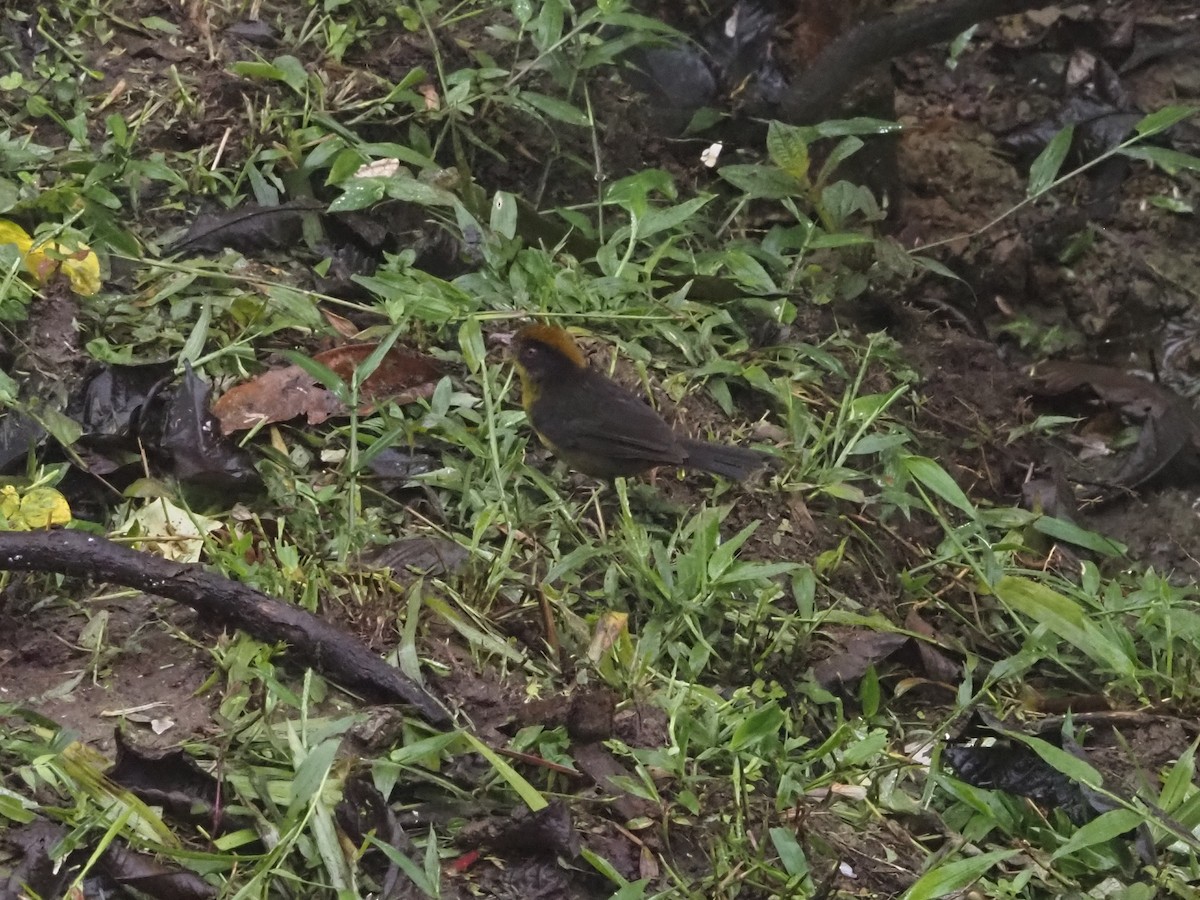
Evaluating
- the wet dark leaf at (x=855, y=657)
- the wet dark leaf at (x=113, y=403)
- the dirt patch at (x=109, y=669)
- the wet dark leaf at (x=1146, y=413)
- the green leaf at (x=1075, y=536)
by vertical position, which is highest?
the wet dark leaf at (x=113, y=403)

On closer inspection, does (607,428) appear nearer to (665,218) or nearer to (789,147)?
(665,218)

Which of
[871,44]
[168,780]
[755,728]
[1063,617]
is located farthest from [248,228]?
[1063,617]

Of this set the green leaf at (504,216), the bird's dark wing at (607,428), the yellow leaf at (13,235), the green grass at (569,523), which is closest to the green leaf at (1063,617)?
the green grass at (569,523)

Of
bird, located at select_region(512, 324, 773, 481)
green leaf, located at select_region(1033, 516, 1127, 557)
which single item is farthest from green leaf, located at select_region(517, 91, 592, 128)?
green leaf, located at select_region(1033, 516, 1127, 557)

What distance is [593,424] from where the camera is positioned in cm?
356

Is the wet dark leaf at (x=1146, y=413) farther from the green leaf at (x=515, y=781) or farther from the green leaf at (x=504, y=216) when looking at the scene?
the green leaf at (x=515, y=781)

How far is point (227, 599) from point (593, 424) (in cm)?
121

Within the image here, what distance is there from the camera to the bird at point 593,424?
3629mm

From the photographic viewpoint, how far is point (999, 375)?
4.81m

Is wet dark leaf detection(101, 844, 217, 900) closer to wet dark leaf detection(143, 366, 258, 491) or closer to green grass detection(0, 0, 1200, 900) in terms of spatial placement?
green grass detection(0, 0, 1200, 900)

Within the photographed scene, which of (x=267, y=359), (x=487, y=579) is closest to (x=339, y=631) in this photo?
(x=487, y=579)

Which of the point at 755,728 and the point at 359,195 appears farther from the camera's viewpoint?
the point at 359,195

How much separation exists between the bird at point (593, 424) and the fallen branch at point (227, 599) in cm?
105

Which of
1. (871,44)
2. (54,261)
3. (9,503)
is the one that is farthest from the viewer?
(871,44)
